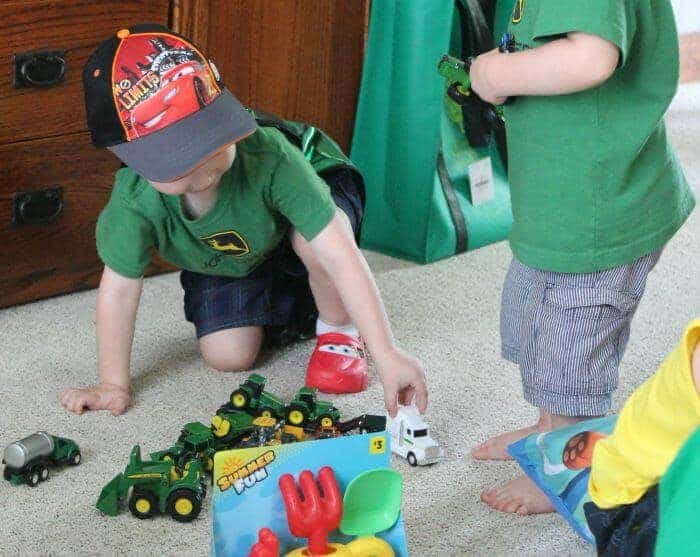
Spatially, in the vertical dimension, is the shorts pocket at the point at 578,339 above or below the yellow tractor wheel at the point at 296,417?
above

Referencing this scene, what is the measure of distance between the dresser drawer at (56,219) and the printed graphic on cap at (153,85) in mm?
473

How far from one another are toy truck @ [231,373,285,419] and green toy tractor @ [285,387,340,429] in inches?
0.6

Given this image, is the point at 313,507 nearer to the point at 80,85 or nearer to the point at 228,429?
the point at 228,429

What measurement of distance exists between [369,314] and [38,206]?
0.63 meters

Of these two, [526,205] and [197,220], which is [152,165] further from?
[526,205]

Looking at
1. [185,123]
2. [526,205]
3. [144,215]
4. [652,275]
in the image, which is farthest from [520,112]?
[652,275]

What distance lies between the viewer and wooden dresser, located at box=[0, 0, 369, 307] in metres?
1.66

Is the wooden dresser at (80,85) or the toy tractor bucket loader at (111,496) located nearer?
the toy tractor bucket loader at (111,496)

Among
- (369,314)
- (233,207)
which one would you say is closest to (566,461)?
(369,314)

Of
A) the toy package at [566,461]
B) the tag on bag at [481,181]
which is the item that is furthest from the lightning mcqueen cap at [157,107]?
the tag on bag at [481,181]

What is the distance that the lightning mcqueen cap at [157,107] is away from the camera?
1285mm

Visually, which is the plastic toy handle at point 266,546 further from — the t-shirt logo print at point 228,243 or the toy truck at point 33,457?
the t-shirt logo print at point 228,243

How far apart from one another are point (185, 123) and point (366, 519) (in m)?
0.49

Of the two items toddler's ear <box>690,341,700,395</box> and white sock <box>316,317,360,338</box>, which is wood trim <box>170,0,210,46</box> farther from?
toddler's ear <box>690,341,700,395</box>
